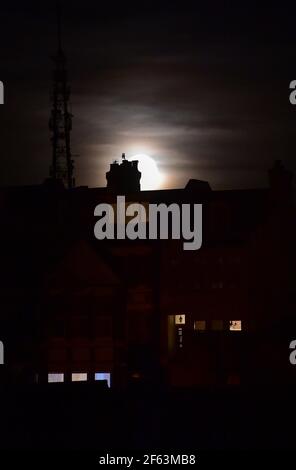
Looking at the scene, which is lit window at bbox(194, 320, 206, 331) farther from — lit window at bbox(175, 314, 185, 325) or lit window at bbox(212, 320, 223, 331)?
lit window at bbox(175, 314, 185, 325)

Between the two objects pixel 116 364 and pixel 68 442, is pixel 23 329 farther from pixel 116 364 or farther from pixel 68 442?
pixel 68 442

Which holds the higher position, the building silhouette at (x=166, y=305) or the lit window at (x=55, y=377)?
the building silhouette at (x=166, y=305)

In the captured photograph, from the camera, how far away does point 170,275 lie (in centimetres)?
4438

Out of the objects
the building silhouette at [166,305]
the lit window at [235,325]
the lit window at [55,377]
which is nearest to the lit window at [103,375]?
the building silhouette at [166,305]

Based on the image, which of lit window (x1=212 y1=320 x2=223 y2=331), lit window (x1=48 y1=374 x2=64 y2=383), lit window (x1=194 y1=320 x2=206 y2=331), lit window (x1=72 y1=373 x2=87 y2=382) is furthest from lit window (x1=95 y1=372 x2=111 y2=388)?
lit window (x1=212 y1=320 x2=223 y2=331)

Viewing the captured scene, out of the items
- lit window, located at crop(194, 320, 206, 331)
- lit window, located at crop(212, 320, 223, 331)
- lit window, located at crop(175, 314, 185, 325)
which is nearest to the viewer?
lit window, located at crop(212, 320, 223, 331)

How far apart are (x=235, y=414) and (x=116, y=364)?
12.5 m

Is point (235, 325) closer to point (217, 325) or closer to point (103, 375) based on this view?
point (217, 325)

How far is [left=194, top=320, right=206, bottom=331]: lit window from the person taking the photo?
44.2 m

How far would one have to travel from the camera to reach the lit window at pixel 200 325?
1742 inches

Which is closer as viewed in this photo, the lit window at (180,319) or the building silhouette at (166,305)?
the building silhouette at (166,305)

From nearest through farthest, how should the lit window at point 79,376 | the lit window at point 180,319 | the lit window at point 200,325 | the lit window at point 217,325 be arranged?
the lit window at point 79,376
the lit window at point 217,325
the lit window at point 200,325
the lit window at point 180,319

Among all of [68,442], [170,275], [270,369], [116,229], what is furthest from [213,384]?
[68,442]

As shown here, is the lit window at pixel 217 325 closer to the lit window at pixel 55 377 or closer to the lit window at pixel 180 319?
the lit window at pixel 180 319
